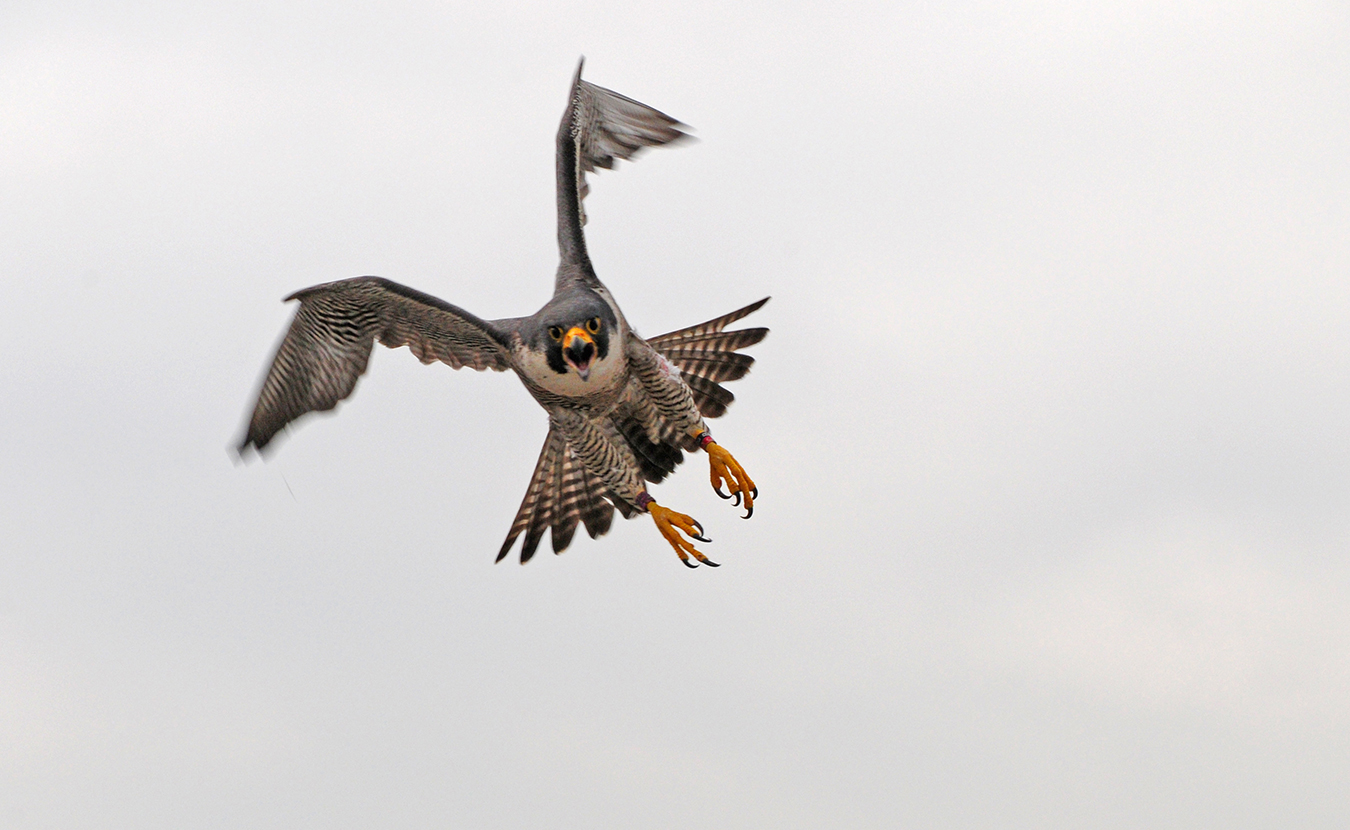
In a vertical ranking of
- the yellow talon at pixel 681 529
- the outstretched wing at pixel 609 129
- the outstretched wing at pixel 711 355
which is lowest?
the yellow talon at pixel 681 529

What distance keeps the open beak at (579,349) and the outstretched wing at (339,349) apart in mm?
1467

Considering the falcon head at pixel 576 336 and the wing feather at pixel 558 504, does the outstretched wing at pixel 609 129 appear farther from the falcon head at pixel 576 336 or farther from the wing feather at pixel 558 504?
the wing feather at pixel 558 504

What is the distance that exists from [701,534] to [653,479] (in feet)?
3.53

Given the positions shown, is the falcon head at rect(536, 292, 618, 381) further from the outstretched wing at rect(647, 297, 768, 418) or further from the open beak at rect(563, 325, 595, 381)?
the outstretched wing at rect(647, 297, 768, 418)

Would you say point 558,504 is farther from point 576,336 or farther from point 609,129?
point 609,129

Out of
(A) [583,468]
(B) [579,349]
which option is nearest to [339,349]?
(A) [583,468]

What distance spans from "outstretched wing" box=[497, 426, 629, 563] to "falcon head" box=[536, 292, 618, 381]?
2590 millimetres

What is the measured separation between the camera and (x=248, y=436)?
14.0 m

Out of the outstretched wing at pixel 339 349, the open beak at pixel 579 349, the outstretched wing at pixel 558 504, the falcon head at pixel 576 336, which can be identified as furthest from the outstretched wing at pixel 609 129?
the outstretched wing at pixel 558 504

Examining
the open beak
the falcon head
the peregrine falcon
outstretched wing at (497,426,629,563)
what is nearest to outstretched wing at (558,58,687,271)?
the peregrine falcon

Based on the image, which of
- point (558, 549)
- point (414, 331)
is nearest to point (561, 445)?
point (558, 549)

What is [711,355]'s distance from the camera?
15.3 metres

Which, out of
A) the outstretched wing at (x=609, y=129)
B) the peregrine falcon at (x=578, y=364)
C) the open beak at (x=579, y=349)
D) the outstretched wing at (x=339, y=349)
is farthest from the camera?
the outstretched wing at (x=609, y=129)

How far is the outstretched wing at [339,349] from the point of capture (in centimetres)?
1370
